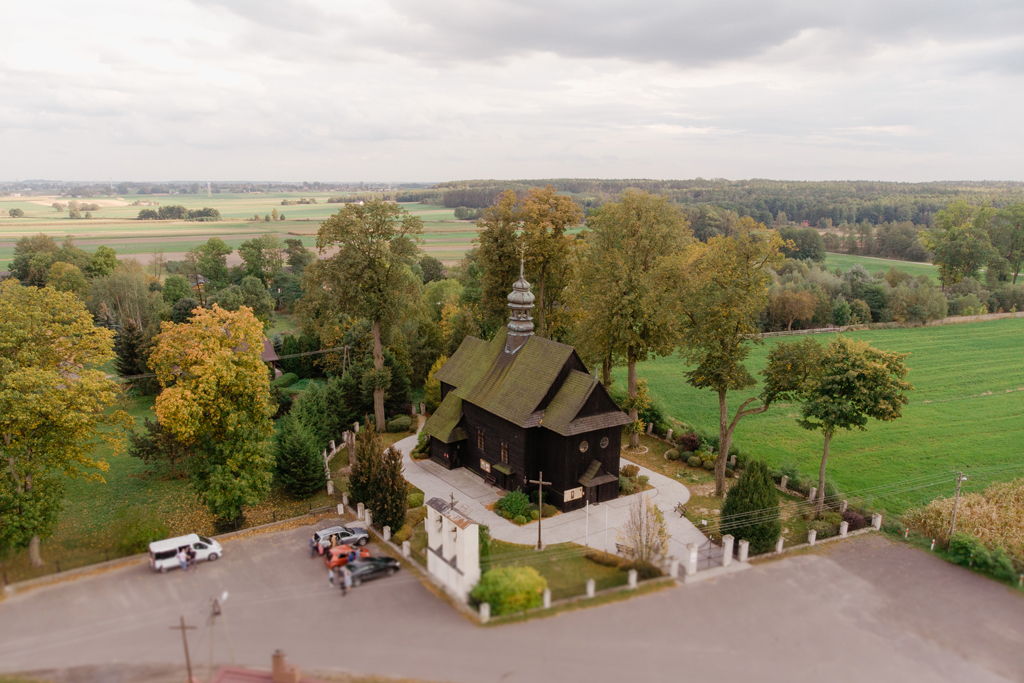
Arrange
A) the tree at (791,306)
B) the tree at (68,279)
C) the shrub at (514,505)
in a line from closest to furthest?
1. the shrub at (514,505)
2. the tree at (68,279)
3. the tree at (791,306)

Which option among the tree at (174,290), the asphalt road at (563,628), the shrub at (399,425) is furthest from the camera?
the tree at (174,290)

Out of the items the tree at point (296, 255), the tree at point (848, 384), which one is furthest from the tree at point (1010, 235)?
the tree at point (296, 255)

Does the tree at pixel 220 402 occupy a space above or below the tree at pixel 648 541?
above

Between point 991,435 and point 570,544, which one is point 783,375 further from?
point 991,435

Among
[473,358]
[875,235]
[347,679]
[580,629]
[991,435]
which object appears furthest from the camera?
[875,235]

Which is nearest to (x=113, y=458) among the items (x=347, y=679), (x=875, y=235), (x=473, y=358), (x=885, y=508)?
(x=473, y=358)

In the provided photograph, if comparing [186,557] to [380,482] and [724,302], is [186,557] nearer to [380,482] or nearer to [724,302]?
[380,482]

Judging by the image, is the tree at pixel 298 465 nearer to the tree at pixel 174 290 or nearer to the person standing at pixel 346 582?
the person standing at pixel 346 582

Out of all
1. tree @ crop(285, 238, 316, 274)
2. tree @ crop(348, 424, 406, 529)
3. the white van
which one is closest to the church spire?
tree @ crop(348, 424, 406, 529)
